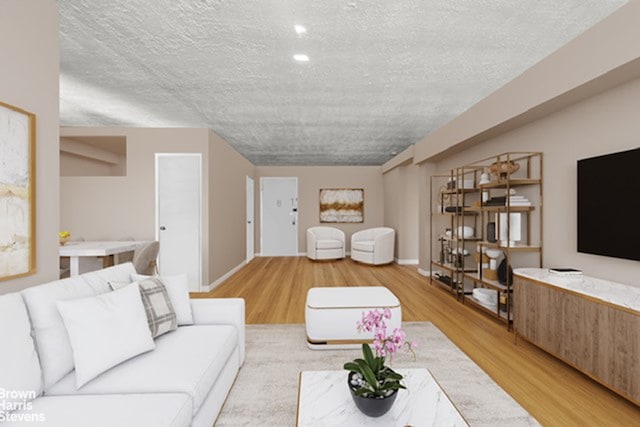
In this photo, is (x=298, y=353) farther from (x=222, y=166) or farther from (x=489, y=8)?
(x=222, y=166)

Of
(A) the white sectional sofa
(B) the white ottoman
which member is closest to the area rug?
→ (B) the white ottoman

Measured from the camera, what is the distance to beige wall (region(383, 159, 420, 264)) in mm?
7363

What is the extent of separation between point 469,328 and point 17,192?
3901 mm

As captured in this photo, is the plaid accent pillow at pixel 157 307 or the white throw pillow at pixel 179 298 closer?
the plaid accent pillow at pixel 157 307

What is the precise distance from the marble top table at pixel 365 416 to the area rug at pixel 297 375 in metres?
0.40

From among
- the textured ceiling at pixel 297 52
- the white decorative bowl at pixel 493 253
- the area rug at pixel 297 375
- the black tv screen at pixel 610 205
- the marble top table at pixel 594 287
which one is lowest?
the area rug at pixel 297 375

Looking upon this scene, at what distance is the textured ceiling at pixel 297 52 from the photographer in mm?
2457

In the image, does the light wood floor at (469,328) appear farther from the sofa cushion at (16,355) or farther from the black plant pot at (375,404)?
the sofa cushion at (16,355)

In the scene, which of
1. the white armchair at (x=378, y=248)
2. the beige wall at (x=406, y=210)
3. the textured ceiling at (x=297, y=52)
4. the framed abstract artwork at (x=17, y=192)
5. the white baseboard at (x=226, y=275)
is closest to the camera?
the framed abstract artwork at (x=17, y=192)

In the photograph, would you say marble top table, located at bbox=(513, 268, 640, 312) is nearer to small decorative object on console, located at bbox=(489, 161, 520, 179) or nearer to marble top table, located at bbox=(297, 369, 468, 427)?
small decorative object on console, located at bbox=(489, 161, 520, 179)

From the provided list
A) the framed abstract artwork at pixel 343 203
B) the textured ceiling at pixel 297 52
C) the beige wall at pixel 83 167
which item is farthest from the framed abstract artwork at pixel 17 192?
the framed abstract artwork at pixel 343 203

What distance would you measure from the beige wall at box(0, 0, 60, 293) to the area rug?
1.58 metres

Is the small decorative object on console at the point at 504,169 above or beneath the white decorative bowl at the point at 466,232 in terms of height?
above

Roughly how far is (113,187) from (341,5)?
4239mm
